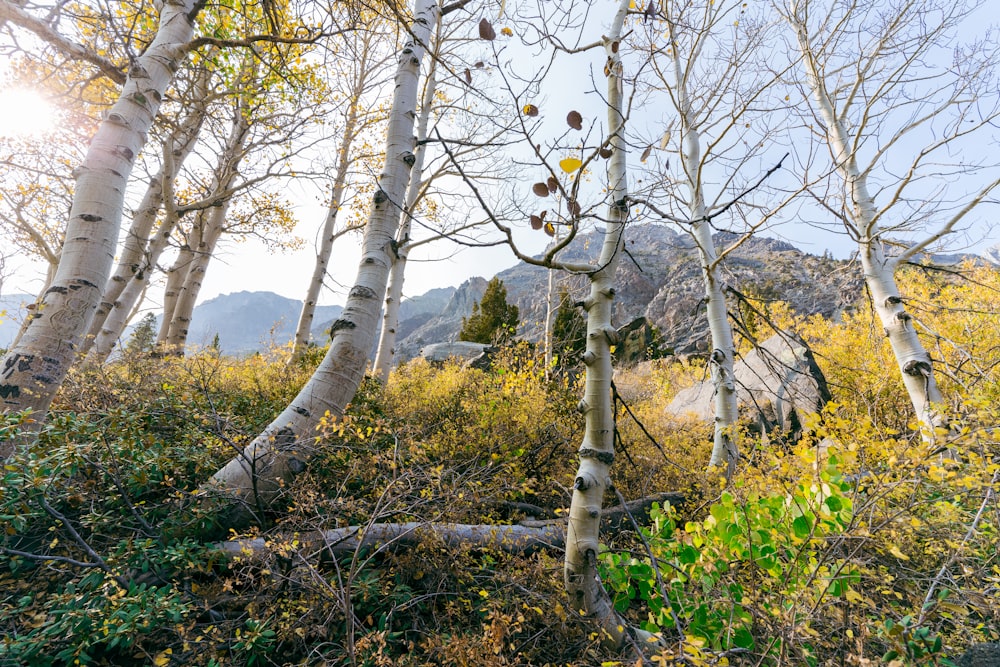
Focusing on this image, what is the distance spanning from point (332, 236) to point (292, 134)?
3.49 metres

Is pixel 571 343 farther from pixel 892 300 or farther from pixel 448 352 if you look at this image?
pixel 448 352

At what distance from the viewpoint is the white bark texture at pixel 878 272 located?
3952 mm

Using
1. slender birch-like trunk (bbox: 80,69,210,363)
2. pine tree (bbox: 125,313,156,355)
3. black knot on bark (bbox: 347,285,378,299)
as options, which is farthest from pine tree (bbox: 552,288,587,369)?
slender birch-like trunk (bbox: 80,69,210,363)

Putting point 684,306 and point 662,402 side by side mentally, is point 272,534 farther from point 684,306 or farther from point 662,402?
point 684,306

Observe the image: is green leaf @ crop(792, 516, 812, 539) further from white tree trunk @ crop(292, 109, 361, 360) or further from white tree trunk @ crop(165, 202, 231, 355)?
white tree trunk @ crop(165, 202, 231, 355)

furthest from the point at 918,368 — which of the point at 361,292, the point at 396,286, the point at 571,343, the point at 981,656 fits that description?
the point at 396,286

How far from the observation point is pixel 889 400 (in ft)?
20.5

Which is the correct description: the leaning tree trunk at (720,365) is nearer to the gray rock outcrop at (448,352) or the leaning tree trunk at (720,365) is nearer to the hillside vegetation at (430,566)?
the hillside vegetation at (430,566)

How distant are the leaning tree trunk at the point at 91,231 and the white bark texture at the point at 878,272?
5703 mm

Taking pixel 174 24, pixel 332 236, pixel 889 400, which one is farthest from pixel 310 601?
pixel 889 400

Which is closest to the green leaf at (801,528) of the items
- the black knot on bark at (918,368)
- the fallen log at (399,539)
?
the fallen log at (399,539)

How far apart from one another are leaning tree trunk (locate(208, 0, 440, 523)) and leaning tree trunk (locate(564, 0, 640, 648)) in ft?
4.30

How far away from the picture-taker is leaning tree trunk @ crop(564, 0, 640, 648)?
175 centimetres

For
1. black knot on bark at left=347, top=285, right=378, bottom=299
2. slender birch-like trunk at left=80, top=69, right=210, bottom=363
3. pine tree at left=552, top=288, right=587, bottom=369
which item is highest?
slender birch-like trunk at left=80, top=69, right=210, bottom=363
